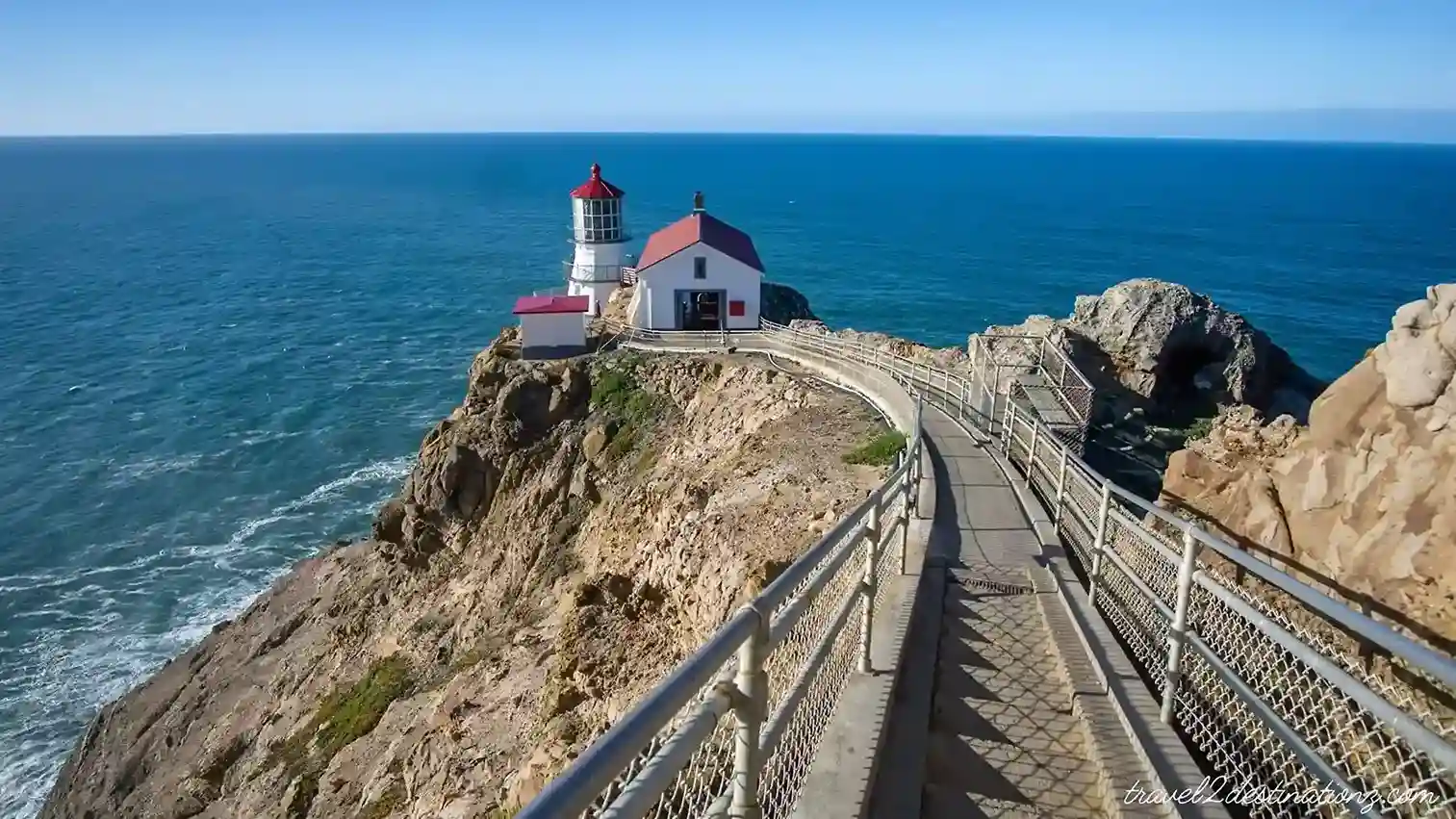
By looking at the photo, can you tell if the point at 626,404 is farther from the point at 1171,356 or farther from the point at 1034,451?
the point at 1171,356

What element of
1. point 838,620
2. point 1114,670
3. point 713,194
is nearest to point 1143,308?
point 1114,670

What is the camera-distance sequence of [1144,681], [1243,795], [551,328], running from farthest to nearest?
[551,328]
[1144,681]
[1243,795]

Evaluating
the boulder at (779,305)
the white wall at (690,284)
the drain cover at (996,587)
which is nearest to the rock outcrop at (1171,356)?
the white wall at (690,284)

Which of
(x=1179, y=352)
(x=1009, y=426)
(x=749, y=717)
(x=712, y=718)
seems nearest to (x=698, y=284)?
(x=1179, y=352)

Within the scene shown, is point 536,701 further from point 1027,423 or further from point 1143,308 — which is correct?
point 1143,308

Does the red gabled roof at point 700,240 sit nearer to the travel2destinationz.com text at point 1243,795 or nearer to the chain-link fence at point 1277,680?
the chain-link fence at point 1277,680

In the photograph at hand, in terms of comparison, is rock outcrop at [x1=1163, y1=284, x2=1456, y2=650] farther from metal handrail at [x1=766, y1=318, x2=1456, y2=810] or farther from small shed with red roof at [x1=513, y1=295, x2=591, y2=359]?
small shed with red roof at [x1=513, y1=295, x2=591, y2=359]
